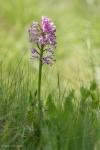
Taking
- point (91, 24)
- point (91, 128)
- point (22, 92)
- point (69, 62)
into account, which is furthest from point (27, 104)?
point (91, 24)

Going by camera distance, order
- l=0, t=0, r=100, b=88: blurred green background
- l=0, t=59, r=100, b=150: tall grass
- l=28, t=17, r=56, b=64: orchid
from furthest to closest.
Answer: l=0, t=0, r=100, b=88: blurred green background → l=28, t=17, r=56, b=64: orchid → l=0, t=59, r=100, b=150: tall grass

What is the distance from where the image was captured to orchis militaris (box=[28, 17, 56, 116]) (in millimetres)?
2127

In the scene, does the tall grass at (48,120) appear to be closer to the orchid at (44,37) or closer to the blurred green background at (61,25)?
the orchid at (44,37)

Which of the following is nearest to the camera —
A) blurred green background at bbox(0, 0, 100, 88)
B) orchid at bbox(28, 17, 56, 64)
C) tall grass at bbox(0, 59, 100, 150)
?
tall grass at bbox(0, 59, 100, 150)

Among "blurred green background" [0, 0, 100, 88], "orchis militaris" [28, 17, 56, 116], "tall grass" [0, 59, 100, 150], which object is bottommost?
"tall grass" [0, 59, 100, 150]

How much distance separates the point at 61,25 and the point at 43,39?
4465 millimetres

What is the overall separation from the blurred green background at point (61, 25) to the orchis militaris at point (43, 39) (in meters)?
3.42

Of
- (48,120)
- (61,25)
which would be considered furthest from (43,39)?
(61,25)

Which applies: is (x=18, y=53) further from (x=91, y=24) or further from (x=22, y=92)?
(x=22, y=92)

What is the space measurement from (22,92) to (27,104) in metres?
0.08

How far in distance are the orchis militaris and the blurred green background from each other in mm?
3421

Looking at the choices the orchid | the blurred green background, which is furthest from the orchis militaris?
the blurred green background

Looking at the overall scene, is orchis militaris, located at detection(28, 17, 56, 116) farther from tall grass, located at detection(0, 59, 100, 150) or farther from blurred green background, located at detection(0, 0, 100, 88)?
blurred green background, located at detection(0, 0, 100, 88)

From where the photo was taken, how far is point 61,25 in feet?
21.5
